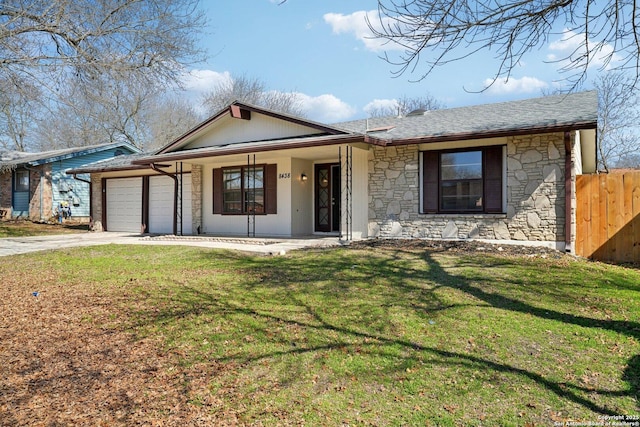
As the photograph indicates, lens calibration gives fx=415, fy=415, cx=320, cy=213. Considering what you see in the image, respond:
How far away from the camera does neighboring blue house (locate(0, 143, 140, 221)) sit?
834 inches

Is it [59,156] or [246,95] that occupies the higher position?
[246,95]

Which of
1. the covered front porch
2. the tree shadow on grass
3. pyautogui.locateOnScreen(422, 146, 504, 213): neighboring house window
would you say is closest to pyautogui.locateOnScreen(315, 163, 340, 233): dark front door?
the covered front porch

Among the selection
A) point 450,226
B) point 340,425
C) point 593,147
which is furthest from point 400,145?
point 340,425

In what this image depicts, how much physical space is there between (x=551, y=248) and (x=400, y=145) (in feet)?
13.5

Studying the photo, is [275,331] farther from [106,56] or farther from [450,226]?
[106,56]

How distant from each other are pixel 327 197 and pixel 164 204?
646 cm

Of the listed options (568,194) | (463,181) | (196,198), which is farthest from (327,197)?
(568,194)

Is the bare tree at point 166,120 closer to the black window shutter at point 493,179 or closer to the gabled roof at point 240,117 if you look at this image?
the gabled roof at point 240,117

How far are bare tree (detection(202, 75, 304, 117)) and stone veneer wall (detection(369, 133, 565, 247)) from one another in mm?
27040

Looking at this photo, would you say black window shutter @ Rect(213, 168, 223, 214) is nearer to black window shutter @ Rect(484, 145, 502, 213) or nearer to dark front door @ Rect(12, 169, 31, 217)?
black window shutter @ Rect(484, 145, 502, 213)

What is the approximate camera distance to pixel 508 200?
9.48 meters

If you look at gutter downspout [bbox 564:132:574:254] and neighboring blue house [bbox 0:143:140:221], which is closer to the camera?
gutter downspout [bbox 564:132:574:254]

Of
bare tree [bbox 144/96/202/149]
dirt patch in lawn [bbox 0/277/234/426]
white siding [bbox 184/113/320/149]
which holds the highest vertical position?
bare tree [bbox 144/96/202/149]

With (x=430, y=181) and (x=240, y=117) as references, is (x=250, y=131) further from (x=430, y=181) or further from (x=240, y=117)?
(x=430, y=181)
